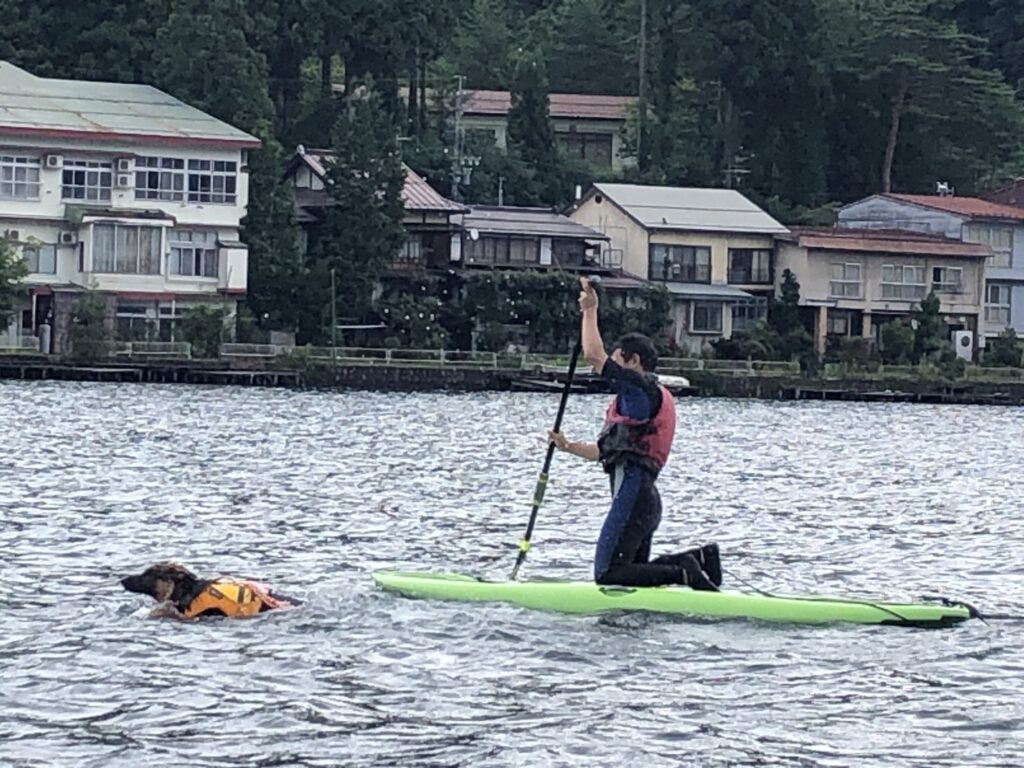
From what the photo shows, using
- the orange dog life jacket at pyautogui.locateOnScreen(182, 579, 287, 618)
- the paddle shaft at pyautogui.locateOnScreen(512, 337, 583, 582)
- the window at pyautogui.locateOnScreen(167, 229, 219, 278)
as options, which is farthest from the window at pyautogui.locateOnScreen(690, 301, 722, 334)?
the orange dog life jacket at pyautogui.locateOnScreen(182, 579, 287, 618)

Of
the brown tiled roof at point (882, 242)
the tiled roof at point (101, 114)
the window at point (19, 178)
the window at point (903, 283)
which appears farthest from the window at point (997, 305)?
the window at point (19, 178)

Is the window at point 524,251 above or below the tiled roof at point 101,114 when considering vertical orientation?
below

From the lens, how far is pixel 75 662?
13914 millimetres

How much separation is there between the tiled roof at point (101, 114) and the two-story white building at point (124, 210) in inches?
2.3

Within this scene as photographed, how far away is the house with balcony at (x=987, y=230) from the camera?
250 feet

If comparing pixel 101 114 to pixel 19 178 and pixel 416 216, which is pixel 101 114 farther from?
pixel 416 216

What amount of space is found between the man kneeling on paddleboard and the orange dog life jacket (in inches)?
97.2

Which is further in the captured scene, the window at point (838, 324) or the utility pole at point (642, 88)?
the utility pole at point (642, 88)

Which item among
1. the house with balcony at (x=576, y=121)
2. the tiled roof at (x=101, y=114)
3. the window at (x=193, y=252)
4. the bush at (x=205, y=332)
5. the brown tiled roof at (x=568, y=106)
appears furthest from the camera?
the brown tiled roof at (x=568, y=106)

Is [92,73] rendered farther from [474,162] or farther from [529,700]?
[529,700]

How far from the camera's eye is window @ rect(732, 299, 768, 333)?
71.8 meters

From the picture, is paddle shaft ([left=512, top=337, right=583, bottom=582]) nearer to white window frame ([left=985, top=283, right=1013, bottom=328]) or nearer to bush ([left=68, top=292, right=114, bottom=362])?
bush ([left=68, top=292, right=114, bottom=362])

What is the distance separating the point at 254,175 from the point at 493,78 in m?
29.0

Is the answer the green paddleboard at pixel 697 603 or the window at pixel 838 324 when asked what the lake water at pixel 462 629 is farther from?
the window at pixel 838 324
